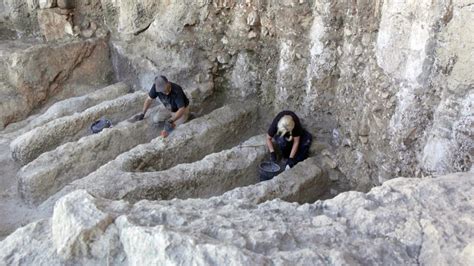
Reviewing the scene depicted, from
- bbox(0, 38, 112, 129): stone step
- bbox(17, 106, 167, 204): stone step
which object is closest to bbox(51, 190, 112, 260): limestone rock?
bbox(17, 106, 167, 204): stone step

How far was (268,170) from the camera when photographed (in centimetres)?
466

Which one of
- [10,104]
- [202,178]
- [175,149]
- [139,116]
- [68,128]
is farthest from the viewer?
[10,104]

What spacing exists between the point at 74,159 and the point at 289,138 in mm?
2125

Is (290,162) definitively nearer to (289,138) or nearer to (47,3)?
(289,138)

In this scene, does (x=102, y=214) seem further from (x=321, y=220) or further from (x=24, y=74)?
(x=24, y=74)

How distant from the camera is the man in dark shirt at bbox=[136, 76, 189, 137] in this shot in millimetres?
4922

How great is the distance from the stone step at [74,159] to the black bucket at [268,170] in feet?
4.07

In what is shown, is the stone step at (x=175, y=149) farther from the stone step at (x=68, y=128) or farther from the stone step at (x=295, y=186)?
the stone step at (x=295, y=186)

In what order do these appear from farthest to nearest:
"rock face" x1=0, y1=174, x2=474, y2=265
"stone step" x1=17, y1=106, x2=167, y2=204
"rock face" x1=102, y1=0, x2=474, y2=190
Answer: "stone step" x1=17, y1=106, x2=167, y2=204 < "rock face" x1=102, y1=0, x2=474, y2=190 < "rock face" x1=0, y1=174, x2=474, y2=265

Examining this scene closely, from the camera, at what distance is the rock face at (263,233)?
175 centimetres

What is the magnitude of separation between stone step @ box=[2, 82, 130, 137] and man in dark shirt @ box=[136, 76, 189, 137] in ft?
2.74

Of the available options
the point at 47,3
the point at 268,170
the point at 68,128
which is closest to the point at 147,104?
the point at 68,128

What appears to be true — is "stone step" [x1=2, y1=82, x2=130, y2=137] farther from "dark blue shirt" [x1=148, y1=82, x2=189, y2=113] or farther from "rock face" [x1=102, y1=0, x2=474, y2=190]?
"dark blue shirt" [x1=148, y1=82, x2=189, y2=113]

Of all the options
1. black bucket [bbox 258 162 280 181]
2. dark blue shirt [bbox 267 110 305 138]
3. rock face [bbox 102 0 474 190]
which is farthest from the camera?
dark blue shirt [bbox 267 110 305 138]
